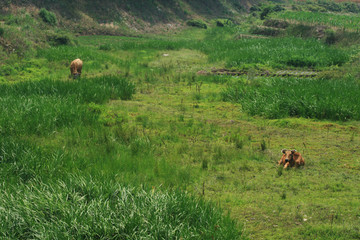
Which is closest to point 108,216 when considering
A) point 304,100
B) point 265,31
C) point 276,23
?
point 304,100

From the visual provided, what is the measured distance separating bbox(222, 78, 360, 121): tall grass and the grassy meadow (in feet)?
0.11

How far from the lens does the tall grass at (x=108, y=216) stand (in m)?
3.54

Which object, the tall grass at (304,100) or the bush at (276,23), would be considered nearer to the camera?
the tall grass at (304,100)

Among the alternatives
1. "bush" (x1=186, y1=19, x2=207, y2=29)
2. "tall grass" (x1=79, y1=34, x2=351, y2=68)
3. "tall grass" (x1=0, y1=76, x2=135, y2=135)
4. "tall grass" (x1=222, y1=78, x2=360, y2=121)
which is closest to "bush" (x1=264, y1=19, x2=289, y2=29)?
"tall grass" (x1=79, y1=34, x2=351, y2=68)

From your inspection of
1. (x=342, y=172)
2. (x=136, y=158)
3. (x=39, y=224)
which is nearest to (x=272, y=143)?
(x=342, y=172)

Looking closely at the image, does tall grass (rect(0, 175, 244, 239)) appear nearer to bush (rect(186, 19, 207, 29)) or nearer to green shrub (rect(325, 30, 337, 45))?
green shrub (rect(325, 30, 337, 45))

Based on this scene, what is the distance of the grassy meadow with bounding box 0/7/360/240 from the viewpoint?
3830mm

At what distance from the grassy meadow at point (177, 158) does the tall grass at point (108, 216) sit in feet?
0.05

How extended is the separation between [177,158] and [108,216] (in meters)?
2.68

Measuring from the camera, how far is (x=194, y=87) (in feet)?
42.3

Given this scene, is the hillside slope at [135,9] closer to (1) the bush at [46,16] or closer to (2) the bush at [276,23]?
(1) the bush at [46,16]

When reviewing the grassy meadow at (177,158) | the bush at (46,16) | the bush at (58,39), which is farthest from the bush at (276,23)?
the bush at (46,16)

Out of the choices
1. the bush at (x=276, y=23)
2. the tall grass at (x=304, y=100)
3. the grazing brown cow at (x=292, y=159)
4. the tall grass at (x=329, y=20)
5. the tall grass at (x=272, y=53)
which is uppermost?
the tall grass at (x=329, y=20)

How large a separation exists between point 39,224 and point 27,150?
241cm
